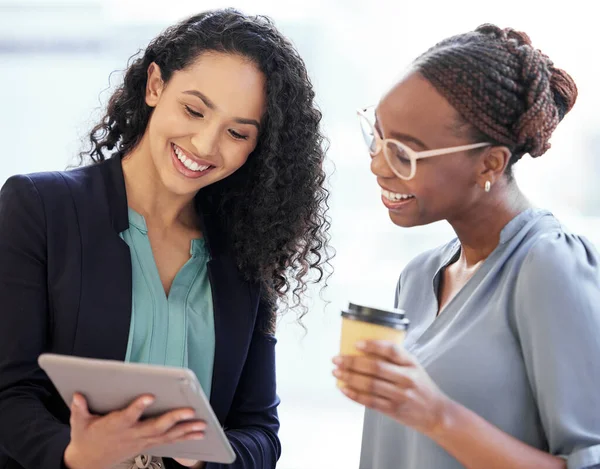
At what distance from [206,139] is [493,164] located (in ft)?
1.97

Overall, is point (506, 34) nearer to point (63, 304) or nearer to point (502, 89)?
point (502, 89)

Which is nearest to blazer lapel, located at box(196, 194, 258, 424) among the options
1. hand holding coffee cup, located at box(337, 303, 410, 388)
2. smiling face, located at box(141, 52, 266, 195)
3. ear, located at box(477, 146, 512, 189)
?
smiling face, located at box(141, 52, 266, 195)

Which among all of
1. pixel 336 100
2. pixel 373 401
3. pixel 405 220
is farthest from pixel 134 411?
pixel 336 100

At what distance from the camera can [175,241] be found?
1.91 metres

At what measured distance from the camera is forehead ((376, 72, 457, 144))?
4.82ft

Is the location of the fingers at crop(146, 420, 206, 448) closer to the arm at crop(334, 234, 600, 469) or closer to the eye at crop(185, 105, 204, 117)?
the arm at crop(334, 234, 600, 469)

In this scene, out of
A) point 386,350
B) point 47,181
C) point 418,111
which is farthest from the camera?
point 47,181

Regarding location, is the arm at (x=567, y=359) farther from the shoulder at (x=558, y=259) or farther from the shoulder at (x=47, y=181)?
the shoulder at (x=47, y=181)

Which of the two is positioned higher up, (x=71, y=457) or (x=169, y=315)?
(x=169, y=315)

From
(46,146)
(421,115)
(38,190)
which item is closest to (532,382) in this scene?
(421,115)

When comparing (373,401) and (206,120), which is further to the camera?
(206,120)

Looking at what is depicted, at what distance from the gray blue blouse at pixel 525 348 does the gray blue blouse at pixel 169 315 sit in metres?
0.43

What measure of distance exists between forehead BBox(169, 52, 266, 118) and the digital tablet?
682mm

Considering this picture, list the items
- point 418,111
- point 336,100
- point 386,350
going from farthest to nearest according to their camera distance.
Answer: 1. point 336,100
2. point 418,111
3. point 386,350
